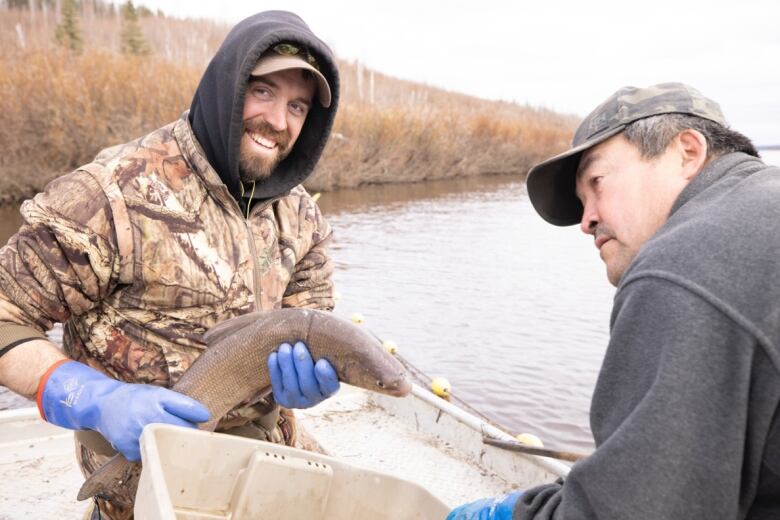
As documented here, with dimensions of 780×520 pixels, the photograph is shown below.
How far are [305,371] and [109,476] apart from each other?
0.95 m

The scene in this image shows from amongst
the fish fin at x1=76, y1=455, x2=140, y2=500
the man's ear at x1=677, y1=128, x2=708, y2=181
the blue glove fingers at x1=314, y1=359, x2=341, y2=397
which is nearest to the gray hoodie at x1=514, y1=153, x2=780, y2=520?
the man's ear at x1=677, y1=128, x2=708, y2=181

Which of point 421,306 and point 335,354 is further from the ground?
point 335,354

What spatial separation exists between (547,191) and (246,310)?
1627 millimetres

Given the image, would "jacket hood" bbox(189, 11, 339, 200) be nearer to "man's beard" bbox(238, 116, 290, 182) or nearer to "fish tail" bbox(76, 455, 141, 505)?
"man's beard" bbox(238, 116, 290, 182)

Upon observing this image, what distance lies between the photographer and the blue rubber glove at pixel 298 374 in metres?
3.08

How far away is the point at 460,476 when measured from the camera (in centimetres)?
474

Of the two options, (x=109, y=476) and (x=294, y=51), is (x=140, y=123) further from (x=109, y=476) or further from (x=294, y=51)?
(x=109, y=476)

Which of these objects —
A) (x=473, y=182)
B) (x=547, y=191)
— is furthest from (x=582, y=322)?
(x=473, y=182)

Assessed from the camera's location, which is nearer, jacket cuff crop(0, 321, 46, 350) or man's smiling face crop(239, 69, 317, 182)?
jacket cuff crop(0, 321, 46, 350)

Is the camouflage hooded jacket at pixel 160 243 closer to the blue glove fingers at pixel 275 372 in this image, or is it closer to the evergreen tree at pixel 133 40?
the blue glove fingers at pixel 275 372

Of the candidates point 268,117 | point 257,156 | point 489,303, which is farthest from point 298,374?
point 489,303

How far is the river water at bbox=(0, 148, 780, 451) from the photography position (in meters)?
8.19

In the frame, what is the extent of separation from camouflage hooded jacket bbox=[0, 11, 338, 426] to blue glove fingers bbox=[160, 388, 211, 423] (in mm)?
338

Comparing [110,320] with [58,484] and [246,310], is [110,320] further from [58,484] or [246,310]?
[58,484]
